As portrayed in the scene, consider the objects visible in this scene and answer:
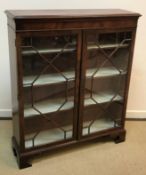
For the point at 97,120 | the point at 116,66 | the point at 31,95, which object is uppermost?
the point at 116,66

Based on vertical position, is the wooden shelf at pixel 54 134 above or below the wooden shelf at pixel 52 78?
below

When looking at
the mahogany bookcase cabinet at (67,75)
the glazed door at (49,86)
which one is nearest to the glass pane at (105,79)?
the mahogany bookcase cabinet at (67,75)

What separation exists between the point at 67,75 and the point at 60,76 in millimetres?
53

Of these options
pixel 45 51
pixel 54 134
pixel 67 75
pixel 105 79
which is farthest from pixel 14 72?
pixel 105 79

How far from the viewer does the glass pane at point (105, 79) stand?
2.09 metres

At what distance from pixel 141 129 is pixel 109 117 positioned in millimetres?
452

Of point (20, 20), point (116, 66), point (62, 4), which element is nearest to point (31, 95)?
point (20, 20)

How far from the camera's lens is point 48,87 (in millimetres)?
2117

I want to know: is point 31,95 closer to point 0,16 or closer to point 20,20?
point 20,20

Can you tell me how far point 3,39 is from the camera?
2.44 metres

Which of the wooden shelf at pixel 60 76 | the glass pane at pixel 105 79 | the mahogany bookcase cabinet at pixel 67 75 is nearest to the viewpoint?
the mahogany bookcase cabinet at pixel 67 75

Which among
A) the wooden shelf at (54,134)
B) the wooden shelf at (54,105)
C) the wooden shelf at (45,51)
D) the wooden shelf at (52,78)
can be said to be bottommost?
the wooden shelf at (54,134)

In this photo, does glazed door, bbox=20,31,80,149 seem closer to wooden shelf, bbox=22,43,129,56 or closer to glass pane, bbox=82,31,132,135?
wooden shelf, bbox=22,43,129,56

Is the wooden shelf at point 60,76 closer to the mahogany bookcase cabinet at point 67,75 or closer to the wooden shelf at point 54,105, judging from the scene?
the mahogany bookcase cabinet at point 67,75
